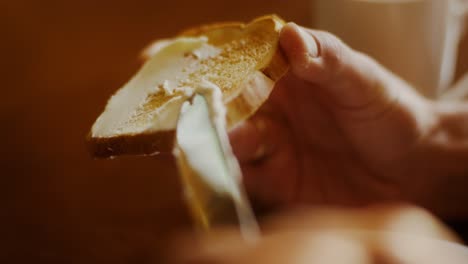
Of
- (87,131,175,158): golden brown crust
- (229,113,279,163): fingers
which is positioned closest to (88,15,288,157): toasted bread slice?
(87,131,175,158): golden brown crust

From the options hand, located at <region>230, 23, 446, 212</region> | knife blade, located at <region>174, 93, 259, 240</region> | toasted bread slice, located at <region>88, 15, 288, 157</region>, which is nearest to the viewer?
knife blade, located at <region>174, 93, 259, 240</region>

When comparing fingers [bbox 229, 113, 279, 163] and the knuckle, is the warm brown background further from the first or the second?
the knuckle

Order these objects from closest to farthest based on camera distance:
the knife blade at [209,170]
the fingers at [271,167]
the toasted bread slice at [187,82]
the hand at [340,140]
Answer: the knife blade at [209,170], the toasted bread slice at [187,82], the hand at [340,140], the fingers at [271,167]

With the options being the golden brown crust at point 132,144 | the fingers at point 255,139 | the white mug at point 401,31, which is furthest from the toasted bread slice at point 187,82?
the white mug at point 401,31

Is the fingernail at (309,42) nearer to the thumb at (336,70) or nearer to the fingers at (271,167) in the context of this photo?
the thumb at (336,70)

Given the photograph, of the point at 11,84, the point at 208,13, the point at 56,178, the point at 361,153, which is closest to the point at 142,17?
the point at 208,13

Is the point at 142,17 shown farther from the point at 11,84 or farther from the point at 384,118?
the point at 384,118
